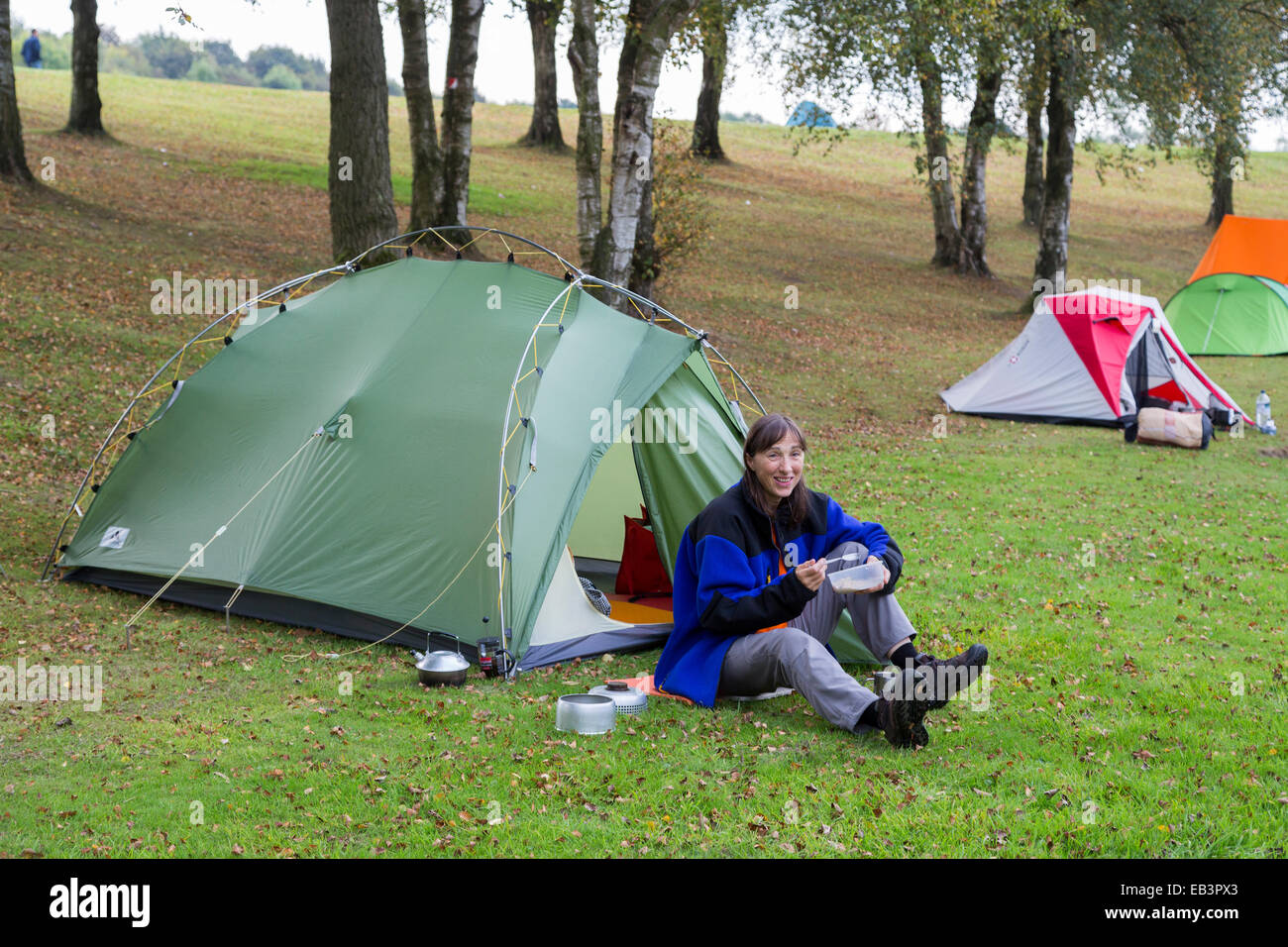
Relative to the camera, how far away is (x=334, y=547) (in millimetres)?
7027

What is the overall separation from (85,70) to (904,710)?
21.1 m

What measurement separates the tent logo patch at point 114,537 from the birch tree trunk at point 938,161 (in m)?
12.2

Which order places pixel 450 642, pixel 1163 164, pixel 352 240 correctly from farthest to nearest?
pixel 1163 164
pixel 352 240
pixel 450 642

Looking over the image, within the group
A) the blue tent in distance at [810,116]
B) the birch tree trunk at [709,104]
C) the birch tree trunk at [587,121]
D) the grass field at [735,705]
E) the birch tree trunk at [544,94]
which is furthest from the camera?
the birch tree trunk at [544,94]

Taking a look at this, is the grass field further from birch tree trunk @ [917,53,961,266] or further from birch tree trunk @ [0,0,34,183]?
birch tree trunk @ [917,53,961,266]

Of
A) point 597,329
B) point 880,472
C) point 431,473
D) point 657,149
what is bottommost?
point 880,472

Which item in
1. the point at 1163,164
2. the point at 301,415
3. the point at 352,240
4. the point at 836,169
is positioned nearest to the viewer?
the point at 301,415

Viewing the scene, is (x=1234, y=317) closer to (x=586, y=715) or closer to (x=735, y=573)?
(x=735, y=573)

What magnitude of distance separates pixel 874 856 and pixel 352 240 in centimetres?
1135

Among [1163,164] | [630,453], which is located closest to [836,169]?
[1163,164]

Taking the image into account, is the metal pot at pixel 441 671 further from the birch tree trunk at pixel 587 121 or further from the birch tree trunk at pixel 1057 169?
the birch tree trunk at pixel 1057 169

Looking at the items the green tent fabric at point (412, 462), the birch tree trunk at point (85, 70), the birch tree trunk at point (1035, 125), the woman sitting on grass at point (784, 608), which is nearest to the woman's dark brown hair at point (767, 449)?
the woman sitting on grass at point (784, 608)

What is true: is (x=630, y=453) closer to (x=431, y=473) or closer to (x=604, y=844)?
(x=431, y=473)

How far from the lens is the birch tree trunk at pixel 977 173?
20516 millimetres
